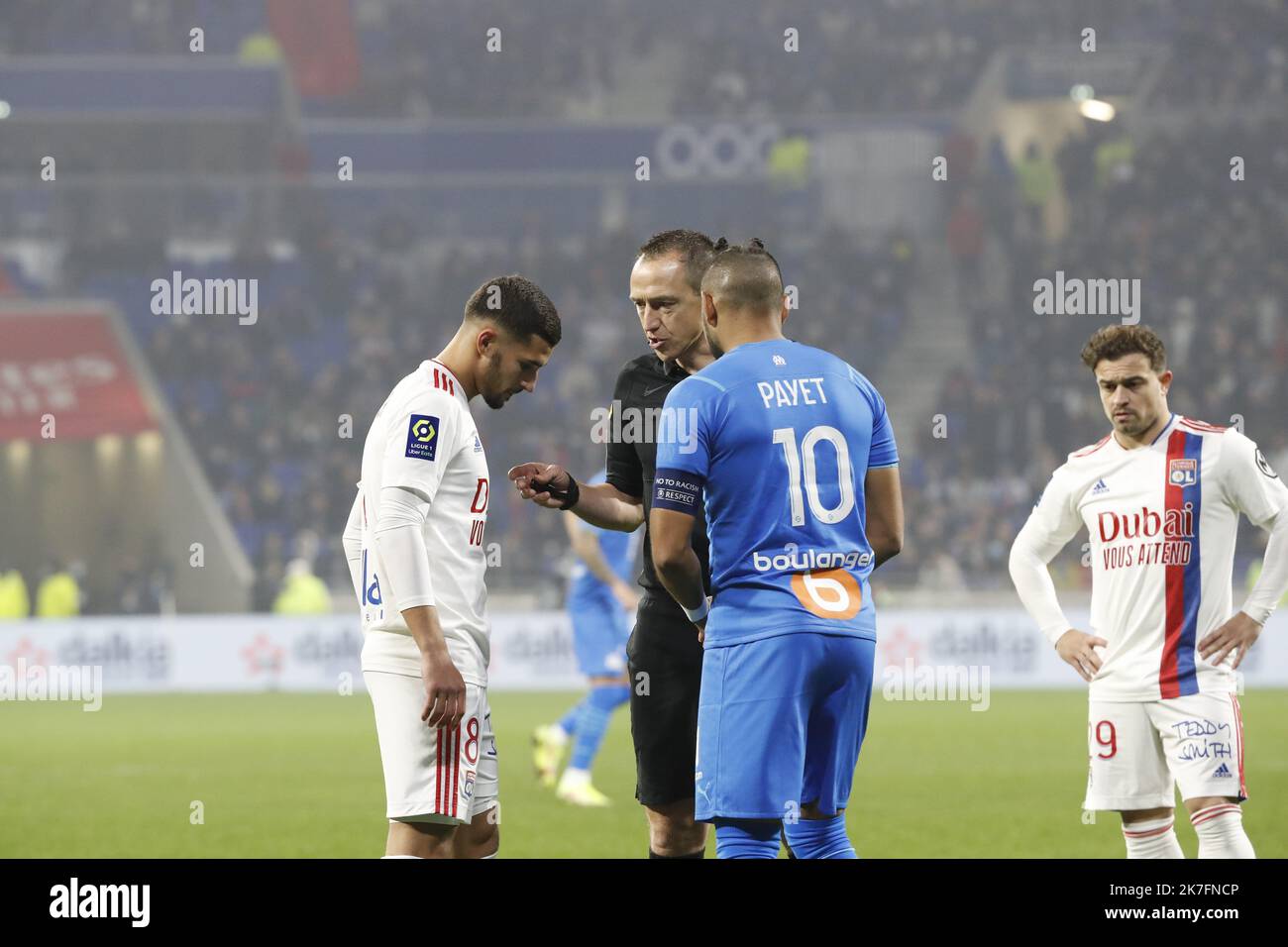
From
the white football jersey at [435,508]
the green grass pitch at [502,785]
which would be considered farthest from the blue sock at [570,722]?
the white football jersey at [435,508]

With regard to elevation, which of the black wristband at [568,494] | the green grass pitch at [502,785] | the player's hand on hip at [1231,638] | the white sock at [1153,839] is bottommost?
the green grass pitch at [502,785]

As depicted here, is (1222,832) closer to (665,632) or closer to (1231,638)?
(1231,638)

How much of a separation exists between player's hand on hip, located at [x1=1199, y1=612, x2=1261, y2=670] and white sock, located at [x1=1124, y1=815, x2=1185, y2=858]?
586 millimetres

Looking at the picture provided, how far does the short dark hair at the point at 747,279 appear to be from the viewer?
417 cm

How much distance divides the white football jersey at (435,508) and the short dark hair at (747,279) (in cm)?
82

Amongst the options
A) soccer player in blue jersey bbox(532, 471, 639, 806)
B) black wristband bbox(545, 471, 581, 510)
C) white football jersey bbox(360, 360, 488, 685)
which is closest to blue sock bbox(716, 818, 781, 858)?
white football jersey bbox(360, 360, 488, 685)

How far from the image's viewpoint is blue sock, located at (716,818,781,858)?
12.9 feet

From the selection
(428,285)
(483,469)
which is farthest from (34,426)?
(483,469)

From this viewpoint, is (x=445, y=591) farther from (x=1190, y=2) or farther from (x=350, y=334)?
(x=1190, y=2)

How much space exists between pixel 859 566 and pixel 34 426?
22.4 meters

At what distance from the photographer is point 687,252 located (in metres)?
4.88

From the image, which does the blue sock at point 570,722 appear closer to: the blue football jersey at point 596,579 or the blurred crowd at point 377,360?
the blue football jersey at point 596,579

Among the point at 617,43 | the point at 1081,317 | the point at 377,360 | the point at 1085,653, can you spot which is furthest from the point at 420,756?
the point at 617,43
